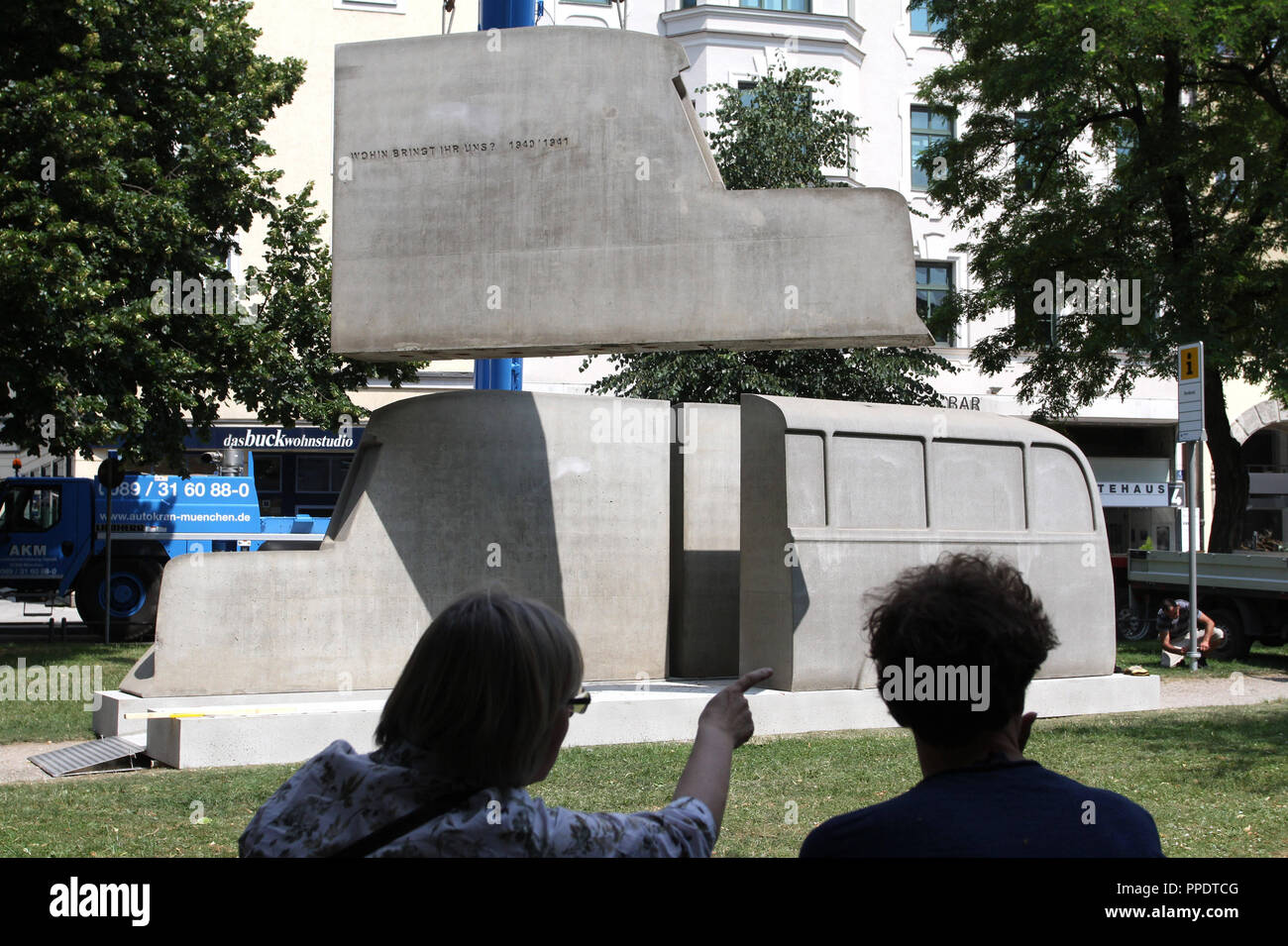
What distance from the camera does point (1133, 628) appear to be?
60.8 feet

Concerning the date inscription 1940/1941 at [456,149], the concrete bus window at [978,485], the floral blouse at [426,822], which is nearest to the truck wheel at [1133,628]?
the concrete bus window at [978,485]

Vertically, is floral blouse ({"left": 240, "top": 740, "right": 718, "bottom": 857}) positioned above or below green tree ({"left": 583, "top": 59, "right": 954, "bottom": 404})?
below

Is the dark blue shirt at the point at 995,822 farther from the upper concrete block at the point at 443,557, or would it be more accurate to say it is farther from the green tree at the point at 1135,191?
the green tree at the point at 1135,191

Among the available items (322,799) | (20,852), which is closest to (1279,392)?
(20,852)

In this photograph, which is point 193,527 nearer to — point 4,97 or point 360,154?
point 4,97

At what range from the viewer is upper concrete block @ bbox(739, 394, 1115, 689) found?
1033cm

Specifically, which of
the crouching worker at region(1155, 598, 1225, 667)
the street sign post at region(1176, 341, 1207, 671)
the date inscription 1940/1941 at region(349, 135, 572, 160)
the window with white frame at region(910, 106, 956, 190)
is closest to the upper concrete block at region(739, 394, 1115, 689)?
the street sign post at region(1176, 341, 1207, 671)

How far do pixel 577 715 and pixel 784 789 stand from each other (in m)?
2.18

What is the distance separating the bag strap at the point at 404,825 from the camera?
→ 193cm

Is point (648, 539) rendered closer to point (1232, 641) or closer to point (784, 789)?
point (784, 789)

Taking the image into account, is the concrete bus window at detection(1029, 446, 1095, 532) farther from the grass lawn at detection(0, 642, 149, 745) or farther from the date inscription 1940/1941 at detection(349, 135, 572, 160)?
the grass lawn at detection(0, 642, 149, 745)

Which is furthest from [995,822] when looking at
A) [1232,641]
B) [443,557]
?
[1232,641]

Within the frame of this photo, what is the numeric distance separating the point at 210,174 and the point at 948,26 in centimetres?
1261
